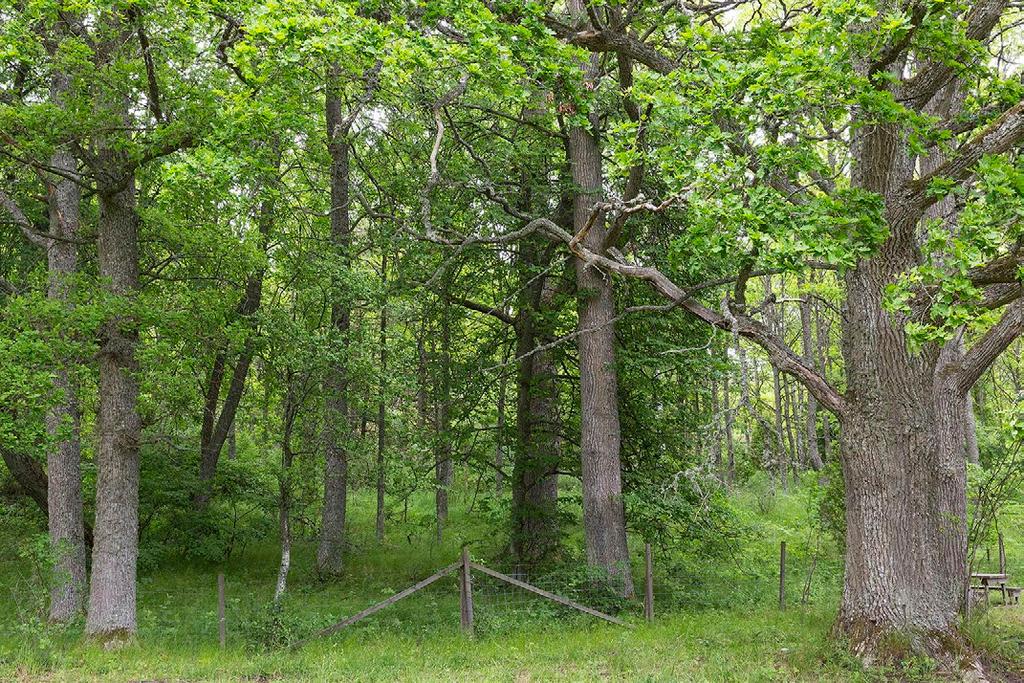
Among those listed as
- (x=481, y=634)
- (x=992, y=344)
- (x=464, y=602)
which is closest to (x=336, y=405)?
(x=464, y=602)

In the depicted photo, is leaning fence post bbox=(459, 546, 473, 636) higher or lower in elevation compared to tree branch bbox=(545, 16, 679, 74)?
lower

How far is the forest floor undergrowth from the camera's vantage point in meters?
8.73

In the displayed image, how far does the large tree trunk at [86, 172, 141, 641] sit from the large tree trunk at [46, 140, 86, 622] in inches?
33.2

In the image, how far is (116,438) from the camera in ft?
34.9

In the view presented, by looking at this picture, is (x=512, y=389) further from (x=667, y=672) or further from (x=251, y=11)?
(x=251, y=11)

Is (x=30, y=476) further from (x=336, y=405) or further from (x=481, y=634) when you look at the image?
(x=481, y=634)

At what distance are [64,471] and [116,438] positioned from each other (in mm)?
1748

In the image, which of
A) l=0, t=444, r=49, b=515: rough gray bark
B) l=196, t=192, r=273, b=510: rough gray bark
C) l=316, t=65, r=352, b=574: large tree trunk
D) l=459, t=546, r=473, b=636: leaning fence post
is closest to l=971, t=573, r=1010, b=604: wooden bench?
l=459, t=546, r=473, b=636: leaning fence post

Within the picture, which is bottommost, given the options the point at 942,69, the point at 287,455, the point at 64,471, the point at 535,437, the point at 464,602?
the point at 464,602

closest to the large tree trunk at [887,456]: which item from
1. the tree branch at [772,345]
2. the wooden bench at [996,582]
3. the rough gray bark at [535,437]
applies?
the tree branch at [772,345]

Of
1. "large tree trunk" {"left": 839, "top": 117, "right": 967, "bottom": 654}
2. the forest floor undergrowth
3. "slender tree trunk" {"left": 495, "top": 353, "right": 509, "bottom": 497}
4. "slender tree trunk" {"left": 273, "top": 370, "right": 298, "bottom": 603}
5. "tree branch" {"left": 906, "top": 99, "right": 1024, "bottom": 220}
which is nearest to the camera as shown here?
"tree branch" {"left": 906, "top": 99, "right": 1024, "bottom": 220}

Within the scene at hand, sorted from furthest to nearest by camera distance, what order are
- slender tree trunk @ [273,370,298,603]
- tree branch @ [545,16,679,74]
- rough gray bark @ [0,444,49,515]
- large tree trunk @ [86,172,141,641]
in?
rough gray bark @ [0,444,49,515] → slender tree trunk @ [273,370,298,603] → large tree trunk @ [86,172,141,641] → tree branch @ [545,16,679,74]

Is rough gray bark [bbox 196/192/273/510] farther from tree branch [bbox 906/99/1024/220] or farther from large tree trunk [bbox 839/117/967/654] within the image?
tree branch [bbox 906/99/1024/220]

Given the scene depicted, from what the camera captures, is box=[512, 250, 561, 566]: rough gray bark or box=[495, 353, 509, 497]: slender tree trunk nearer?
box=[512, 250, 561, 566]: rough gray bark
